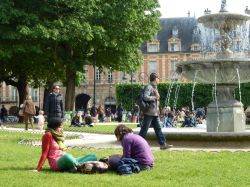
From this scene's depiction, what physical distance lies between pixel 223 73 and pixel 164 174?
25.5 feet

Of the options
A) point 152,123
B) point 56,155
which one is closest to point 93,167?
point 56,155

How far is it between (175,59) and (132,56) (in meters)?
46.1

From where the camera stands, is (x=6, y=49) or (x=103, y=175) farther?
(x=6, y=49)

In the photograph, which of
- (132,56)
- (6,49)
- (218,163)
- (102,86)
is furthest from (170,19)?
(218,163)

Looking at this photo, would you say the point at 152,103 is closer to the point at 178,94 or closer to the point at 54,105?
the point at 54,105

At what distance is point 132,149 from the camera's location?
991cm

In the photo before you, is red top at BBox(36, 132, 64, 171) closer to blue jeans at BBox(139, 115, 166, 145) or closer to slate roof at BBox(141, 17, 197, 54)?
blue jeans at BBox(139, 115, 166, 145)

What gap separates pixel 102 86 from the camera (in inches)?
3398

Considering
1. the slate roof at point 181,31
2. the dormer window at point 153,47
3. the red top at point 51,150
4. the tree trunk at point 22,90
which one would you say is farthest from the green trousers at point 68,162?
the dormer window at point 153,47

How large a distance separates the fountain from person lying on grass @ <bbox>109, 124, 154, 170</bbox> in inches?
271

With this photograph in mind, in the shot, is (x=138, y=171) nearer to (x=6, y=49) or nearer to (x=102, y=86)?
(x=6, y=49)

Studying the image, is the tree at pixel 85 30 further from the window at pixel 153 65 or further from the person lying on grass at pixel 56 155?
the window at pixel 153 65

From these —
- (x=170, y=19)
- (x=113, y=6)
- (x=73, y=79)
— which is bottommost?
(x=73, y=79)

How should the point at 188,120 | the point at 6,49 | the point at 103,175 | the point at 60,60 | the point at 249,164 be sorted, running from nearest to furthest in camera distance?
the point at 103,175, the point at 249,164, the point at 188,120, the point at 6,49, the point at 60,60
